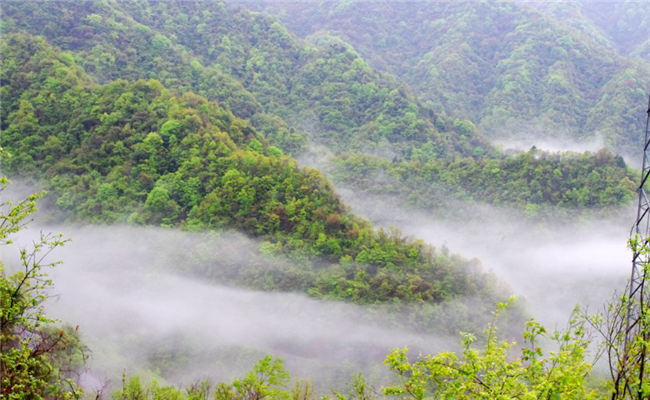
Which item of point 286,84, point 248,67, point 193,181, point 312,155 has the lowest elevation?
point 193,181

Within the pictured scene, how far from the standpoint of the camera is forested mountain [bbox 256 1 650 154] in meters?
108

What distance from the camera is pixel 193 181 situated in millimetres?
47531

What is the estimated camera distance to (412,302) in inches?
1642

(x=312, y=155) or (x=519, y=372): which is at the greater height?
(x=312, y=155)

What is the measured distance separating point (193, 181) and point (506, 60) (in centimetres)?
9610

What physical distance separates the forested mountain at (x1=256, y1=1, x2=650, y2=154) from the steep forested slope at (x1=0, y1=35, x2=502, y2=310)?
69.5m

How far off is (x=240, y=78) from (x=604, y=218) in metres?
57.0

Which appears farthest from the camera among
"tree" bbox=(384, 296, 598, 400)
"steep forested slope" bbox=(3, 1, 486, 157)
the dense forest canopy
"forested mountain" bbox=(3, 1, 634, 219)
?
"steep forested slope" bbox=(3, 1, 486, 157)

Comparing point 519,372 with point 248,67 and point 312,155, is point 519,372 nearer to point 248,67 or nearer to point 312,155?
point 312,155

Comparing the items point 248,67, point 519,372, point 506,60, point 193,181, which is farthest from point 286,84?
point 519,372

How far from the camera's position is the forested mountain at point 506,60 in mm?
108375

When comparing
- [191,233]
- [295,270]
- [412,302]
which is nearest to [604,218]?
[412,302]

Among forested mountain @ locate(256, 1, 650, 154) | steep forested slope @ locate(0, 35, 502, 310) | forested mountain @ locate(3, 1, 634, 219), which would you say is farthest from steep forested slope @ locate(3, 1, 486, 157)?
forested mountain @ locate(256, 1, 650, 154)

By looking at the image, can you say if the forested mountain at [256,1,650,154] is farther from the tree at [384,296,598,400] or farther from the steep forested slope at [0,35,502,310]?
the tree at [384,296,598,400]
